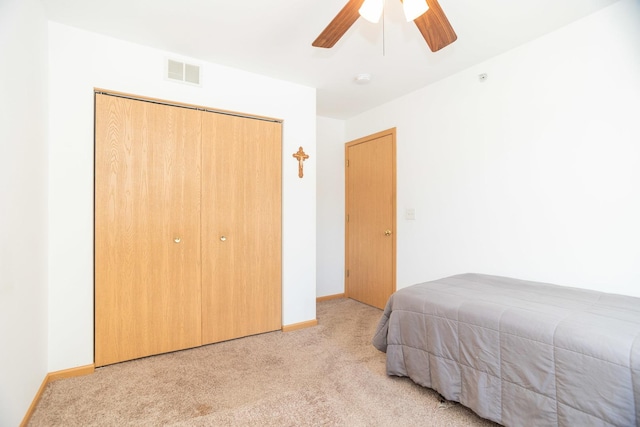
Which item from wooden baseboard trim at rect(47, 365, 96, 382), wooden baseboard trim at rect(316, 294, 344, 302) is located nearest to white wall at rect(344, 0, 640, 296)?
wooden baseboard trim at rect(316, 294, 344, 302)

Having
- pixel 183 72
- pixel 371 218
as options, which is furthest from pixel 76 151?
pixel 371 218

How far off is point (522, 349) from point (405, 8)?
1.71m

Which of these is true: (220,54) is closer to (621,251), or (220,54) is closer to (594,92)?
(594,92)

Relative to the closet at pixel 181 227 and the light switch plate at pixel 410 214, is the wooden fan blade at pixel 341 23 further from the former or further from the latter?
the light switch plate at pixel 410 214

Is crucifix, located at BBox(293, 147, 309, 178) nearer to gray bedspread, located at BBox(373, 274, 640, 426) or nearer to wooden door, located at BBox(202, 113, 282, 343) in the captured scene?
wooden door, located at BBox(202, 113, 282, 343)

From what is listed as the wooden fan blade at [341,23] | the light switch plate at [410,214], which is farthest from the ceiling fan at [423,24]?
the light switch plate at [410,214]

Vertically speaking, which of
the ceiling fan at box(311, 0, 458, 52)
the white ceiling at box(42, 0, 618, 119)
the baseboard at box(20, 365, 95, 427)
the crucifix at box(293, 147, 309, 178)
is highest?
the white ceiling at box(42, 0, 618, 119)

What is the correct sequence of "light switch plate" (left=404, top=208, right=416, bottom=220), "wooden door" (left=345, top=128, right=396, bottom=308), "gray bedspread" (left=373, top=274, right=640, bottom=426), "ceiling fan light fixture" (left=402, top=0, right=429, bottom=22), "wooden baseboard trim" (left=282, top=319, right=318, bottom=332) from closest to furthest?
"gray bedspread" (left=373, top=274, right=640, bottom=426) → "ceiling fan light fixture" (left=402, top=0, right=429, bottom=22) → "wooden baseboard trim" (left=282, top=319, right=318, bottom=332) → "light switch plate" (left=404, top=208, right=416, bottom=220) → "wooden door" (left=345, top=128, right=396, bottom=308)

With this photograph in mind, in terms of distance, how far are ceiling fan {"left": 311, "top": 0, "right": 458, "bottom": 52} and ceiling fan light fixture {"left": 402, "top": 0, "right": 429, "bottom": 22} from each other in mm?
19

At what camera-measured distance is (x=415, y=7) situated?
4.59 feet

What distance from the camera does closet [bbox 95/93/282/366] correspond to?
2287 mm

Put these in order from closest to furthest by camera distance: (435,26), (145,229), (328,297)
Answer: (435,26) → (145,229) → (328,297)

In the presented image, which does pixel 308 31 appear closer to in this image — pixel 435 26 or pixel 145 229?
pixel 435 26

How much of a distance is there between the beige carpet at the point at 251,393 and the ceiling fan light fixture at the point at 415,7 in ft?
6.91
